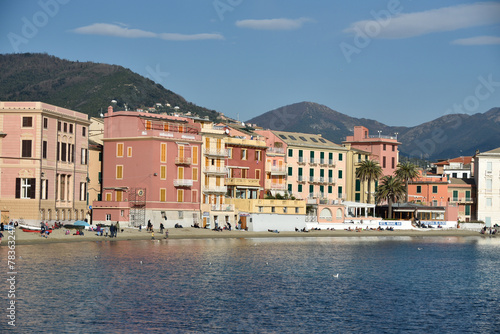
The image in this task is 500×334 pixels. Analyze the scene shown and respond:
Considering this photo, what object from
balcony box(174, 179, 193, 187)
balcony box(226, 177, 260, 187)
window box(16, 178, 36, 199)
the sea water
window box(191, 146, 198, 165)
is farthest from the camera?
balcony box(226, 177, 260, 187)

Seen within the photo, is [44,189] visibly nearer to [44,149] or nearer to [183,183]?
[44,149]

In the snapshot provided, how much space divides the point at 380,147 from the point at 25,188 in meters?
73.4

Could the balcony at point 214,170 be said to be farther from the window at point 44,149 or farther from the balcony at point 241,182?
the window at point 44,149

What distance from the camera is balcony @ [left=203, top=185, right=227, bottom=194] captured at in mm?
105125

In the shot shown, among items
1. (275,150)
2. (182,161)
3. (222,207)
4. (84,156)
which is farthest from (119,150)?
(275,150)

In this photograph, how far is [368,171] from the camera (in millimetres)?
129125

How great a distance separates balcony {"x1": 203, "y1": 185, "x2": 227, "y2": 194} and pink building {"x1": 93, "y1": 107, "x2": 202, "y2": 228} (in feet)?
8.13

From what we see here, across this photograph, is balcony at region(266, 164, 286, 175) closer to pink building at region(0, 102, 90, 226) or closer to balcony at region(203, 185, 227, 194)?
balcony at region(203, 185, 227, 194)

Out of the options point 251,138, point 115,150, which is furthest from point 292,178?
point 115,150

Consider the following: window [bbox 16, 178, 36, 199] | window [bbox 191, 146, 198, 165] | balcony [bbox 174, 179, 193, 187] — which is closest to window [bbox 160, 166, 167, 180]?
balcony [bbox 174, 179, 193, 187]

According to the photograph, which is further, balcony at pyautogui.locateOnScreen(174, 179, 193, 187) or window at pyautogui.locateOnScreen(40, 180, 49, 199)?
balcony at pyautogui.locateOnScreen(174, 179, 193, 187)

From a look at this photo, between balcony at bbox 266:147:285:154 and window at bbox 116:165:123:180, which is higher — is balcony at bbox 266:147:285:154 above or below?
above

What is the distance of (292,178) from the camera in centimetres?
12219

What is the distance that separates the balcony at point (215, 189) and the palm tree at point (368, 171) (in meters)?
31.8
